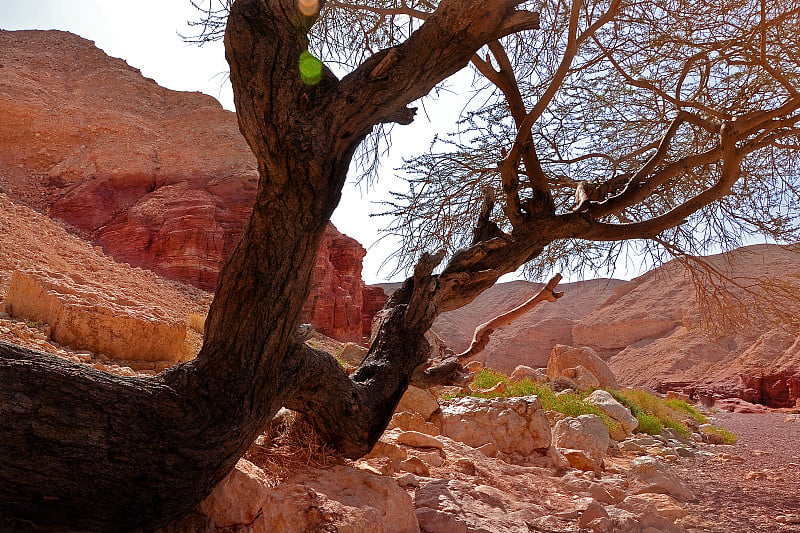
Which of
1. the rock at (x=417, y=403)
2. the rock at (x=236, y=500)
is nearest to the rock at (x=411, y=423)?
the rock at (x=417, y=403)

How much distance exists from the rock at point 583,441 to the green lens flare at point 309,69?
15.3 feet

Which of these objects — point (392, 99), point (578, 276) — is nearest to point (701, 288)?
point (578, 276)

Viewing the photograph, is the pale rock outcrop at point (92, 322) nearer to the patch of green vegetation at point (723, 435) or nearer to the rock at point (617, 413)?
the rock at point (617, 413)

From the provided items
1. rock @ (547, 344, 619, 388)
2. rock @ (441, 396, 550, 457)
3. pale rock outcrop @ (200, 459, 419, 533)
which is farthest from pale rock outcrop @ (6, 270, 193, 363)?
rock @ (547, 344, 619, 388)

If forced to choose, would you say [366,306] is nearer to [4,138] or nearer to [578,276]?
[4,138]

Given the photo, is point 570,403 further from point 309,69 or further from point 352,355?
point 309,69

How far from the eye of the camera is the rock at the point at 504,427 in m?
5.67

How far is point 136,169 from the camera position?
25078mm

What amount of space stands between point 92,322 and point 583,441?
5055 millimetres

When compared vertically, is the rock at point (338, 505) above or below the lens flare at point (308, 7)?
below

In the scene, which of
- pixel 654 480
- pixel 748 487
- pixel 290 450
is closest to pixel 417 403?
pixel 654 480

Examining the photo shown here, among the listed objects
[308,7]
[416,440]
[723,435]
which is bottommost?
[723,435]

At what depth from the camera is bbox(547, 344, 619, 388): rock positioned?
16359 millimetres

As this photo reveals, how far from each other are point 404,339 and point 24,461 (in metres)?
2.22
